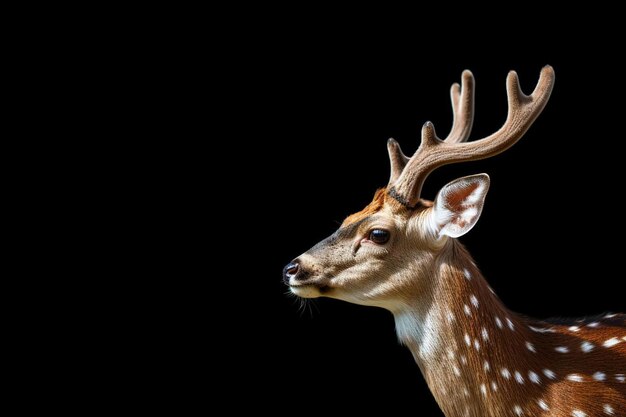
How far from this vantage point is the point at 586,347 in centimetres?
415

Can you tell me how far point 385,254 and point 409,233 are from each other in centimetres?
16

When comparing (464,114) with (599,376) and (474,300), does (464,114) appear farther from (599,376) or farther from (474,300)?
(599,376)

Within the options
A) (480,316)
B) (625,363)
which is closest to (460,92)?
(480,316)

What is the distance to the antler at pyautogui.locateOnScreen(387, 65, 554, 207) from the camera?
4.07 metres

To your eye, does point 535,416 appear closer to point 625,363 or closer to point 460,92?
point 625,363

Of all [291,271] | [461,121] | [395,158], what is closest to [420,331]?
[291,271]

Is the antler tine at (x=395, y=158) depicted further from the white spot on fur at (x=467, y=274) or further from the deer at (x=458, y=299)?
the white spot on fur at (x=467, y=274)

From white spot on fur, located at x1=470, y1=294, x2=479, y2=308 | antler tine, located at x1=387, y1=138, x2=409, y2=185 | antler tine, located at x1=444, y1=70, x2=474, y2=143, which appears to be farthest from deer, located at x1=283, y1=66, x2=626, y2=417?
antler tine, located at x1=444, y1=70, x2=474, y2=143

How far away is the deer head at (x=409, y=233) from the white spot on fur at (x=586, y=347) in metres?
0.82

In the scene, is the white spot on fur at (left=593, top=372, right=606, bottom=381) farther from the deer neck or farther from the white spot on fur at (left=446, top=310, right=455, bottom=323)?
the white spot on fur at (left=446, top=310, right=455, bottom=323)

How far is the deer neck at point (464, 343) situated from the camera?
399cm

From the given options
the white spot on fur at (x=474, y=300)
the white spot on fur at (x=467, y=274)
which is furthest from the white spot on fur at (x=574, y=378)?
the white spot on fur at (x=467, y=274)

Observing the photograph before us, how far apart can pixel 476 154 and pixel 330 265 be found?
924mm

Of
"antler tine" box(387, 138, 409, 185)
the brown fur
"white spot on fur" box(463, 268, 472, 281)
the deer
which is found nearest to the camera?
the deer
